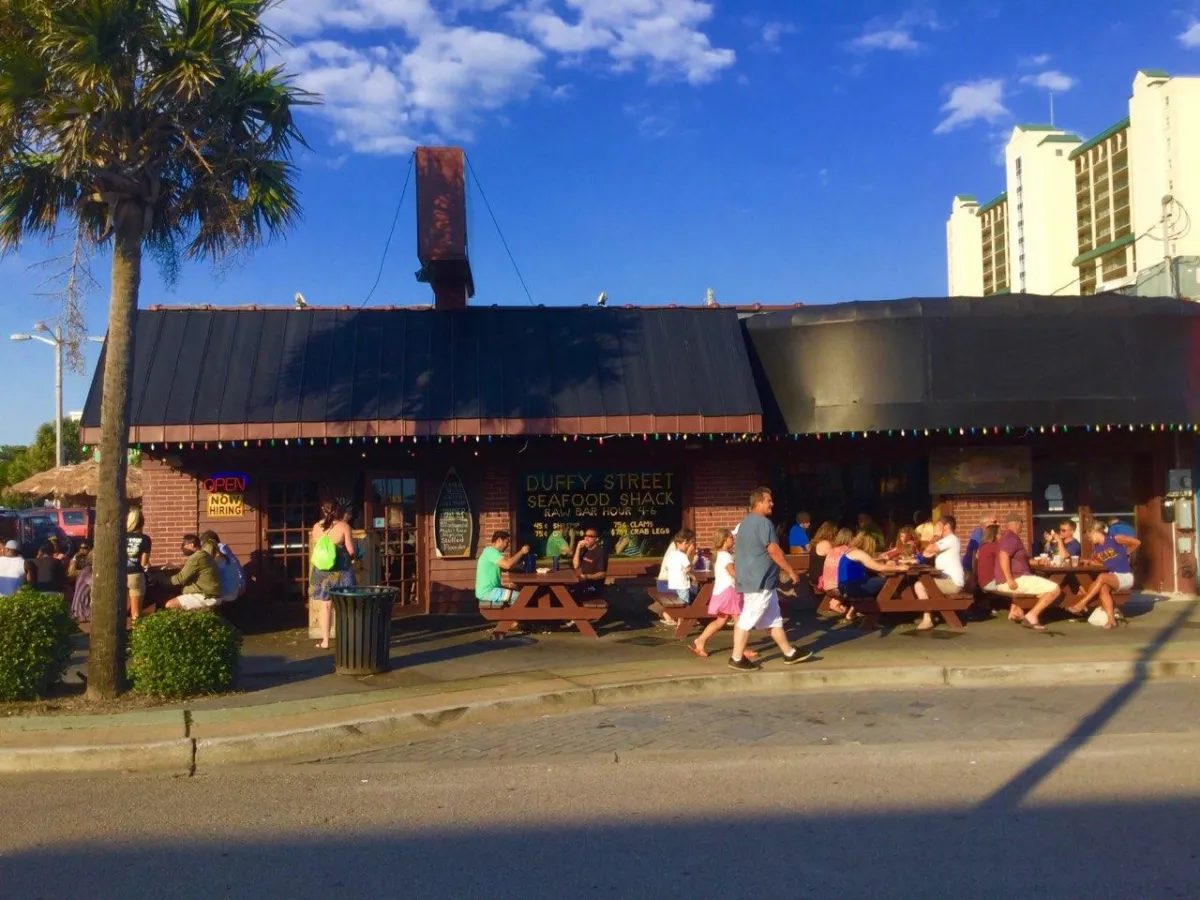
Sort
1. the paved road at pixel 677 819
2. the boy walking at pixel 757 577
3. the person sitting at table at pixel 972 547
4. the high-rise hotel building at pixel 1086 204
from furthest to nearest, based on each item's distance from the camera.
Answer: the high-rise hotel building at pixel 1086 204 < the person sitting at table at pixel 972 547 < the boy walking at pixel 757 577 < the paved road at pixel 677 819

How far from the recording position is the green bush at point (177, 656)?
8875mm

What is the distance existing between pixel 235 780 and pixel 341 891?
2.51m

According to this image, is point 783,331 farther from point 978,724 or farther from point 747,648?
point 978,724

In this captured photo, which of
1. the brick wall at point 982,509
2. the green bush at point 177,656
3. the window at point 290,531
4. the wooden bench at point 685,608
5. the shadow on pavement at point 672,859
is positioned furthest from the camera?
the brick wall at point 982,509

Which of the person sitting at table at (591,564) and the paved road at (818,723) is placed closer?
the paved road at (818,723)

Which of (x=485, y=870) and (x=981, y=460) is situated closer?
(x=485, y=870)

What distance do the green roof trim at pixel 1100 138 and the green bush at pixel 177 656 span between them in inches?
1218

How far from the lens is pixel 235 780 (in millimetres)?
7230

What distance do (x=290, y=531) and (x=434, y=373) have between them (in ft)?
9.66

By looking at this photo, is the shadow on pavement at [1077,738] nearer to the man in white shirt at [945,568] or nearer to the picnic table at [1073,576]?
the picnic table at [1073,576]

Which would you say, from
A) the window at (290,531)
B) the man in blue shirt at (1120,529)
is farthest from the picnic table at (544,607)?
the man in blue shirt at (1120,529)

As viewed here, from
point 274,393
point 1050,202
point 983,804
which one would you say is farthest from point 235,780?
point 1050,202

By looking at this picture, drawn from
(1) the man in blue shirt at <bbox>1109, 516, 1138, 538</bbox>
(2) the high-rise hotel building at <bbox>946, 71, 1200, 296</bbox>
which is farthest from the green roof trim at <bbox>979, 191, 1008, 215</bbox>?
(1) the man in blue shirt at <bbox>1109, 516, 1138, 538</bbox>

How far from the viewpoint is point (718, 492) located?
46.6 ft
